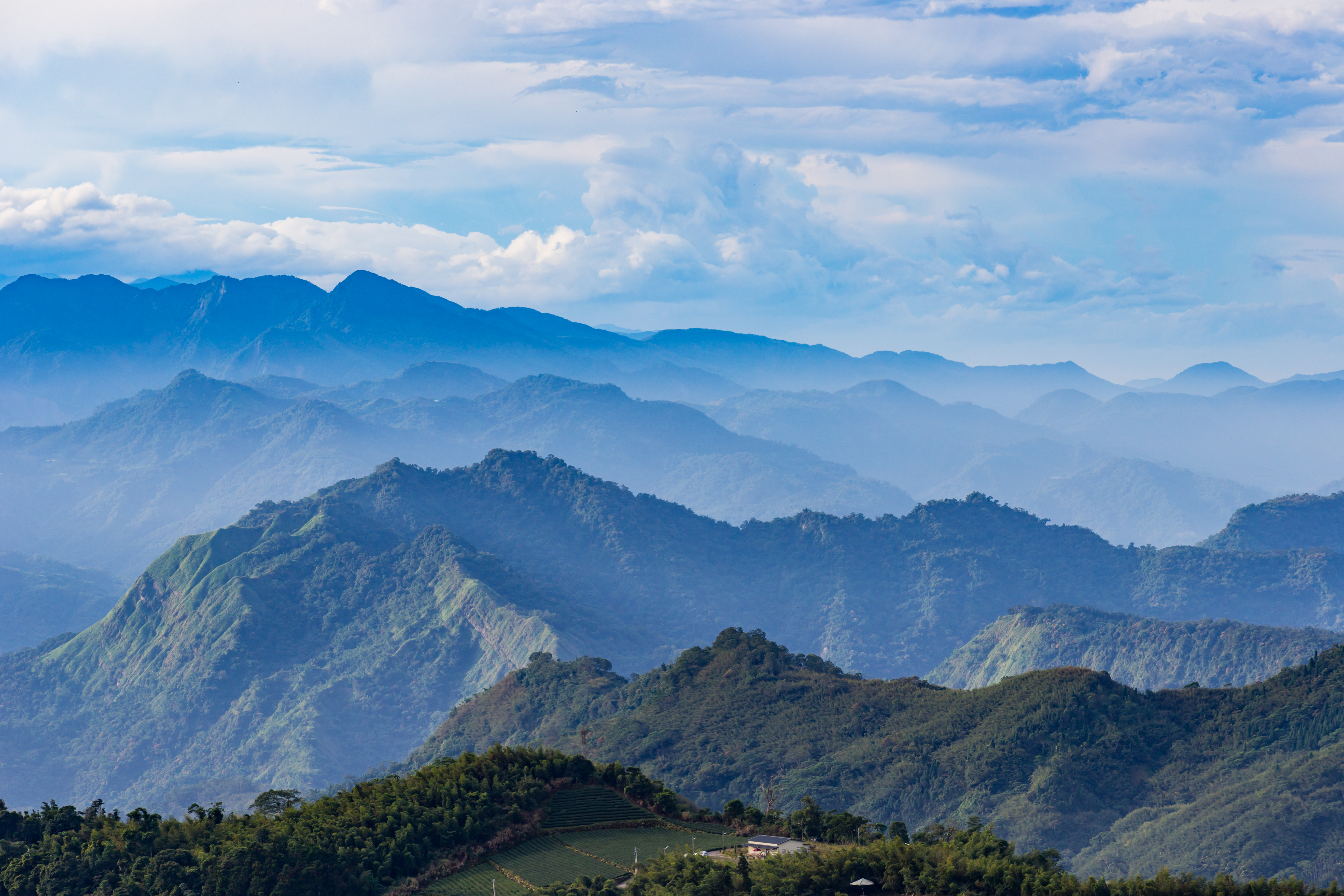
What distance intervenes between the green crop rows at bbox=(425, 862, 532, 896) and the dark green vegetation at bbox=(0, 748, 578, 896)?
2.36ft

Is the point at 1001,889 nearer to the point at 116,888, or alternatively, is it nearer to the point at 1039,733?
the point at 116,888

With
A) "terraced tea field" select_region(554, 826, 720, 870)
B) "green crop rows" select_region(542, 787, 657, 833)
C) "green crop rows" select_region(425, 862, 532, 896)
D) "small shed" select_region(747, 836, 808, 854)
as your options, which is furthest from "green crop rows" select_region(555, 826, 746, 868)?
"green crop rows" select_region(425, 862, 532, 896)

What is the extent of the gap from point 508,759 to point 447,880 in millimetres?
14404

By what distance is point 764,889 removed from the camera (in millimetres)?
58188

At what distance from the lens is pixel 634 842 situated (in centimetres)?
7431

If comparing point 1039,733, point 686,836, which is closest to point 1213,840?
point 1039,733

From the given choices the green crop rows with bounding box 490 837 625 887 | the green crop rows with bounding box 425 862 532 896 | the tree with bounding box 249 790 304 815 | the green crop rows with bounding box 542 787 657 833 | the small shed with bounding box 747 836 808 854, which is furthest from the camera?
the green crop rows with bounding box 542 787 657 833

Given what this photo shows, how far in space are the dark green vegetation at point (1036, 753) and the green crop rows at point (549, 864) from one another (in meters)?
54.9

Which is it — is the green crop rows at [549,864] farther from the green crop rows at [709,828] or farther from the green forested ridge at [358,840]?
the green crop rows at [709,828]

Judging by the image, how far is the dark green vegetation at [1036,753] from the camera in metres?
109

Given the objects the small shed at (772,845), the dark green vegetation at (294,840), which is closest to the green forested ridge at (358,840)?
the dark green vegetation at (294,840)

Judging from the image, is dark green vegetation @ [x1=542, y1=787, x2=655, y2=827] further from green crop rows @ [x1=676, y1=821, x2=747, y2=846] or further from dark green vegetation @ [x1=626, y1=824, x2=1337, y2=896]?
dark green vegetation @ [x1=626, y1=824, x2=1337, y2=896]

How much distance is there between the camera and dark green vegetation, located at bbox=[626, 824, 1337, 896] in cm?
5700

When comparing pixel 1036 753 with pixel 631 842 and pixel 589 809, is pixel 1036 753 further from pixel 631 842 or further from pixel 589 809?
pixel 631 842
